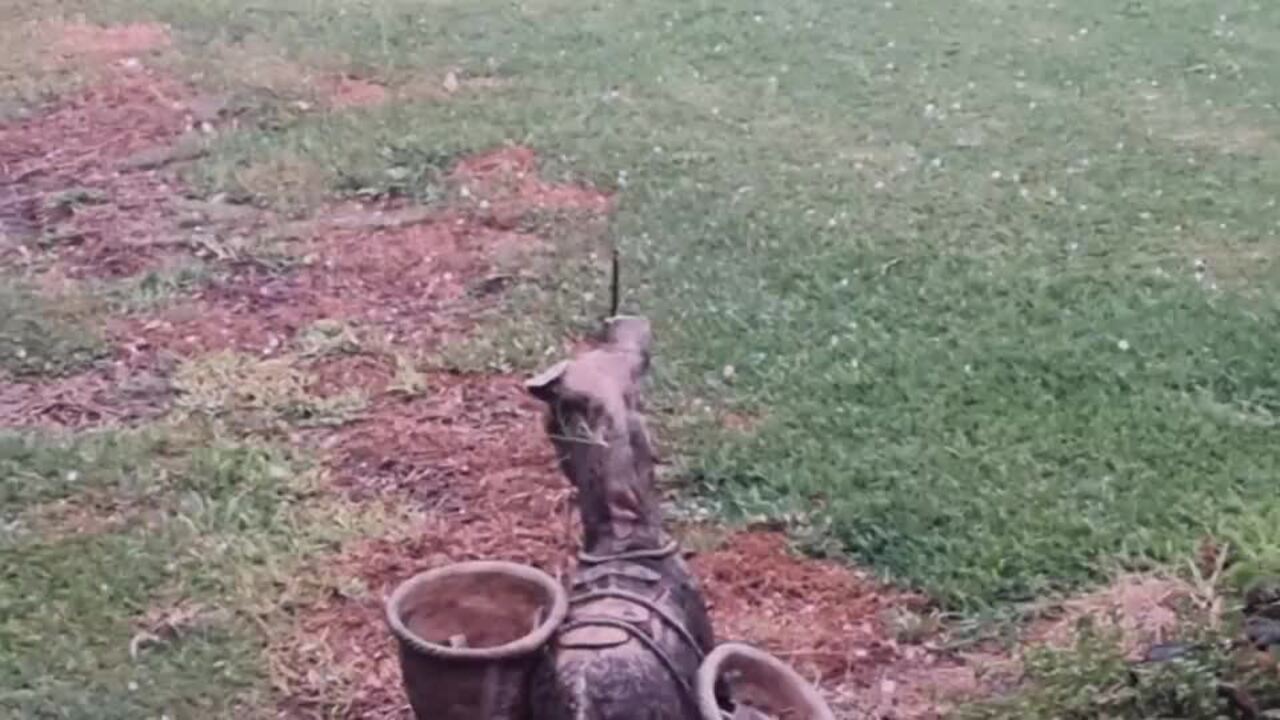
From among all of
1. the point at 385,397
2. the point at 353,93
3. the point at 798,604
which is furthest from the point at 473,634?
the point at 353,93

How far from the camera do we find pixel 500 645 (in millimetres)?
2168

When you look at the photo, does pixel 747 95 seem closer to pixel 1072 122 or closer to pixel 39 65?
pixel 1072 122

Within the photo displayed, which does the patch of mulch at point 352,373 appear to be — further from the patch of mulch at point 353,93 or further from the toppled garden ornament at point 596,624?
the patch of mulch at point 353,93

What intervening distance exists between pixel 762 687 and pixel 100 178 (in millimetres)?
3119

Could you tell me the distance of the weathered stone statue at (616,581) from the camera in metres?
2.04

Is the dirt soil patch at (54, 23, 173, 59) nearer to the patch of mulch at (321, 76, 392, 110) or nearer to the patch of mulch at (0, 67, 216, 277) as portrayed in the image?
the patch of mulch at (0, 67, 216, 277)

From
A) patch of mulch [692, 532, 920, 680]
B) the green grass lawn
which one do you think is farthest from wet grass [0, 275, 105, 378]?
patch of mulch [692, 532, 920, 680]

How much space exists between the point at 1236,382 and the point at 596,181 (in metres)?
1.73

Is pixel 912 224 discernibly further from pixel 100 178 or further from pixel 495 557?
pixel 100 178

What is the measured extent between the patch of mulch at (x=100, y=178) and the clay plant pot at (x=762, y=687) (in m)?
2.38

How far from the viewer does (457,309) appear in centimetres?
391

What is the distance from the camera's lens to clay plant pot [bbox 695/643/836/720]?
2100mm

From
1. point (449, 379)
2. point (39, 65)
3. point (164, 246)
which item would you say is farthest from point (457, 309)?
point (39, 65)

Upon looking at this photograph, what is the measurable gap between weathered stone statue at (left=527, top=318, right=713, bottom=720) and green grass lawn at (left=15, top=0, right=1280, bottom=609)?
2.42 ft
